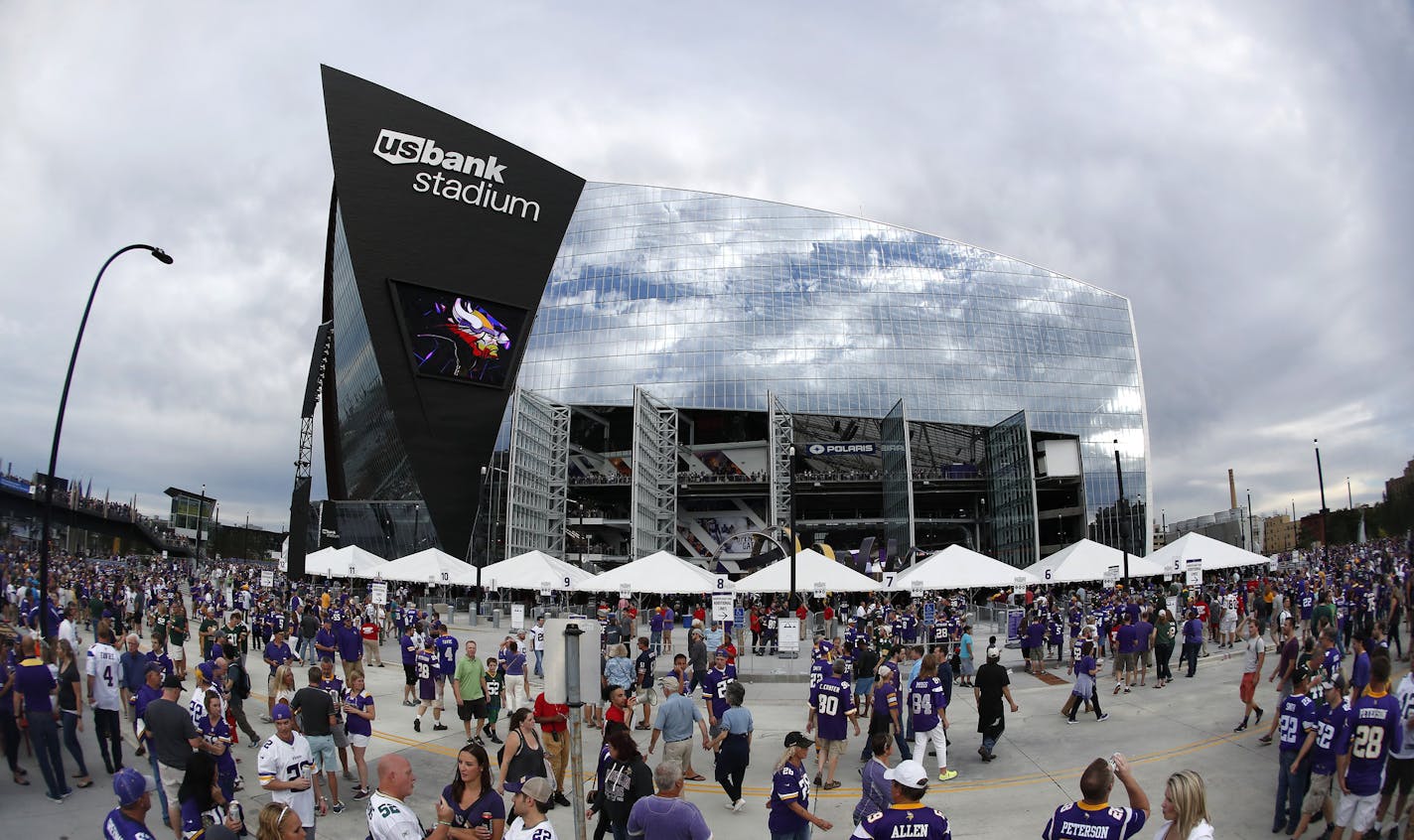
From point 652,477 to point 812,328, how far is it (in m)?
17.3

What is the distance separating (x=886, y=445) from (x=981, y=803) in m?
56.7

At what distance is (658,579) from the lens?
102ft

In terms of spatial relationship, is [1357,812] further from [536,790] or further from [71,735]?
[71,735]

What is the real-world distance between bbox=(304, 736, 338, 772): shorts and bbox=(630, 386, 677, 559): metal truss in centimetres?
4868

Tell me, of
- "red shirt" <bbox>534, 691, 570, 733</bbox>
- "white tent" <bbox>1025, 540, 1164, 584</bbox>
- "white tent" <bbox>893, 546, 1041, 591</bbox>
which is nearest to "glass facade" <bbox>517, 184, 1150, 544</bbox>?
"white tent" <bbox>1025, 540, 1164, 584</bbox>

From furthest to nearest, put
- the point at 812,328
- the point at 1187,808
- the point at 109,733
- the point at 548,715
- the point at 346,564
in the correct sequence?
the point at 812,328, the point at 346,564, the point at 109,733, the point at 548,715, the point at 1187,808

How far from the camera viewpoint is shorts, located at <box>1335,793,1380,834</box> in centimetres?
732

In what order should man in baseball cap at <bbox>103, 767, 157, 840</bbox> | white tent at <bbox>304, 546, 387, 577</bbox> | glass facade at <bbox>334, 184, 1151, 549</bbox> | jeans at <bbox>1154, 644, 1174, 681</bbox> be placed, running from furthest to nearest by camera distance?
glass facade at <bbox>334, 184, 1151, 549</bbox>
white tent at <bbox>304, 546, 387, 577</bbox>
jeans at <bbox>1154, 644, 1174, 681</bbox>
man in baseball cap at <bbox>103, 767, 157, 840</bbox>

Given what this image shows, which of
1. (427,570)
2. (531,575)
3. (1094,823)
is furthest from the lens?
(427,570)

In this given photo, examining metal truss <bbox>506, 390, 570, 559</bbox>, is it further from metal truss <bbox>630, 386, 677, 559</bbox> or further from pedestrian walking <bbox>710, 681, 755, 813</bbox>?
pedestrian walking <bbox>710, 681, 755, 813</bbox>

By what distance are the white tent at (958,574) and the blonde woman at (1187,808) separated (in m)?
24.4

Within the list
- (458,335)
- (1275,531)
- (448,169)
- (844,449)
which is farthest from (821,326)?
(1275,531)

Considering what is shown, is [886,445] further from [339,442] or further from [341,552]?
[339,442]

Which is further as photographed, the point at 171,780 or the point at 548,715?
the point at 171,780
